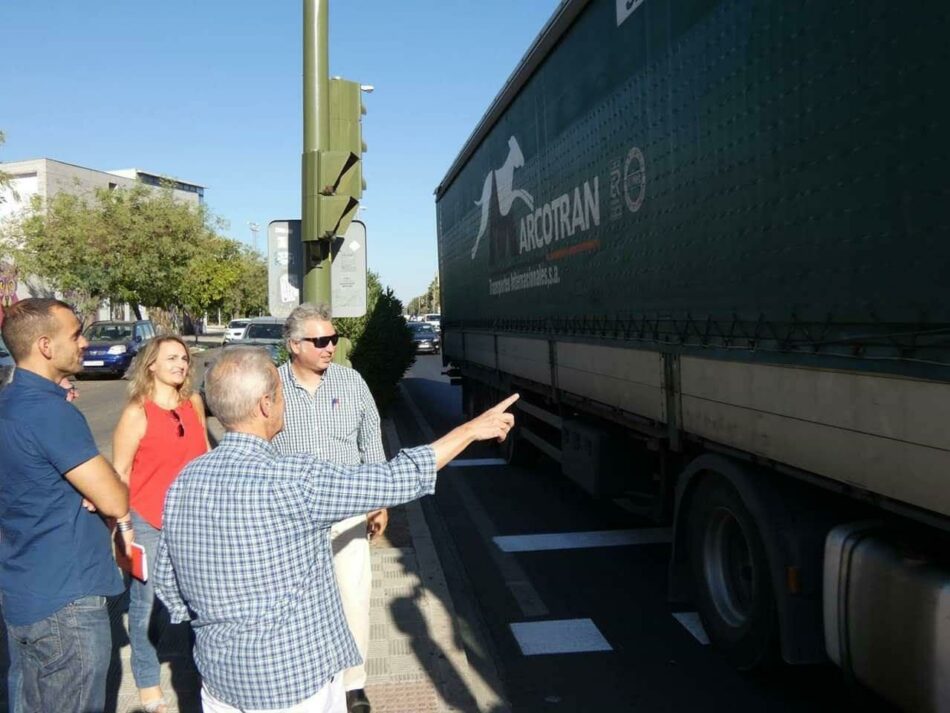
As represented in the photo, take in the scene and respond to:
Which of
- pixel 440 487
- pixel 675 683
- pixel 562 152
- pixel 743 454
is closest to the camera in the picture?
pixel 743 454

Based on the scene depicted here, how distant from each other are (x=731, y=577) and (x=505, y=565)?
7.26ft

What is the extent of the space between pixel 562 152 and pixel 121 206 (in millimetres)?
29699

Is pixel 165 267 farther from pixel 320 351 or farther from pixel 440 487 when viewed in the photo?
pixel 320 351

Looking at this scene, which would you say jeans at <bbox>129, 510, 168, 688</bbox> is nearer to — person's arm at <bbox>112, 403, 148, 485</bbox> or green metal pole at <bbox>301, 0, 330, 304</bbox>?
person's arm at <bbox>112, 403, 148, 485</bbox>

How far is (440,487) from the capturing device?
30.9 feet

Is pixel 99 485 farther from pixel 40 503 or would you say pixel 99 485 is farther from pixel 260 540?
pixel 260 540

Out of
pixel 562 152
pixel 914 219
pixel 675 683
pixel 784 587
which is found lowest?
pixel 675 683

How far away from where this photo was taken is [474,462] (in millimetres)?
10867

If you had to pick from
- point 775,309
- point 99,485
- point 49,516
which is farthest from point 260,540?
point 775,309

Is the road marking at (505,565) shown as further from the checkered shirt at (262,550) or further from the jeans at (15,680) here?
the checkered shirt at (262,550)

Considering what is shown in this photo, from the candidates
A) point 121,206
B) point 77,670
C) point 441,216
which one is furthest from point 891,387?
point 121,206

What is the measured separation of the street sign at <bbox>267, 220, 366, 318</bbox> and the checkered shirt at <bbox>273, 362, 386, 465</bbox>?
1745mm

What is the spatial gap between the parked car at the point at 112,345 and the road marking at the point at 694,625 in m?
21.5

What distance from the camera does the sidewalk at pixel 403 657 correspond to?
4094mm
